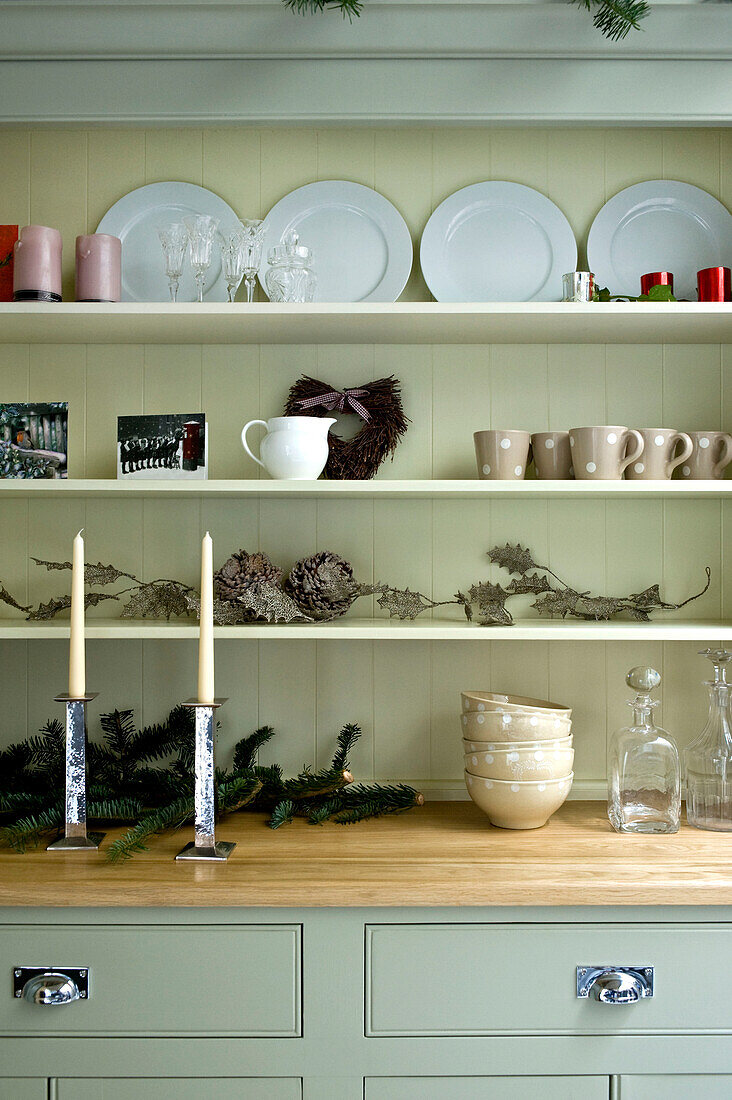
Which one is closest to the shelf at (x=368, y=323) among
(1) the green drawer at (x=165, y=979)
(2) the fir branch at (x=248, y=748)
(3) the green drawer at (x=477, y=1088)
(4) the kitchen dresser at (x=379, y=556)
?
(4) the kitchen dresser at (x=379, y=556)

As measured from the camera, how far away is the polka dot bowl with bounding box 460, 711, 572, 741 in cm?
157

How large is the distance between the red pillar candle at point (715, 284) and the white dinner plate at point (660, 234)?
16cm

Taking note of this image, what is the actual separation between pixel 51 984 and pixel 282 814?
474 millimetres

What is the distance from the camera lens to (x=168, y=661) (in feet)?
6.21

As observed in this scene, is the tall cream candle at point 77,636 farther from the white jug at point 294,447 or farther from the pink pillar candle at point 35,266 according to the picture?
the pink pillar candle at point 35,266

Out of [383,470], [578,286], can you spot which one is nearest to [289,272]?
[383,470]

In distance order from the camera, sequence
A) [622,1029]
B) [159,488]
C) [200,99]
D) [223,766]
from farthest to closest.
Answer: [223,766] → [200,99] → [159,488] → [622,1029]

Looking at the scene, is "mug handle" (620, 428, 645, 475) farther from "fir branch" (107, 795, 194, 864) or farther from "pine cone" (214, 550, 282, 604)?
"fir branch" (107, 795, 194, 864)

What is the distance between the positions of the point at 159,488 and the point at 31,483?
0.24 metres

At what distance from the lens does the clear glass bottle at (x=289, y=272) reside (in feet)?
5.54

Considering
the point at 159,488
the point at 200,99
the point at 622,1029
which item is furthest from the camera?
the point at 200,99

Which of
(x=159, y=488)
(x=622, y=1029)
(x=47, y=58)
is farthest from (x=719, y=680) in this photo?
(x=47, y=58)

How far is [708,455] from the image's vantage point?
5.68 ft

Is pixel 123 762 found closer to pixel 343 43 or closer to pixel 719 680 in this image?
pixel 719 680
